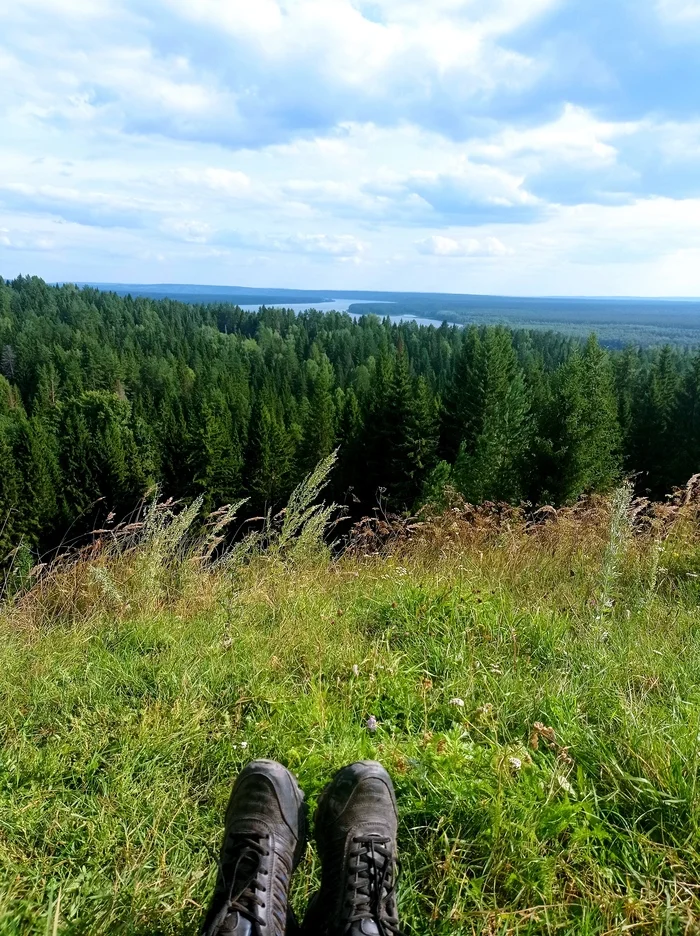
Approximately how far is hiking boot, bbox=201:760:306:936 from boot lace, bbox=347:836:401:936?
242 millimetres

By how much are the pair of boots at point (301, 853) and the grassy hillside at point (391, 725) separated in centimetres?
14

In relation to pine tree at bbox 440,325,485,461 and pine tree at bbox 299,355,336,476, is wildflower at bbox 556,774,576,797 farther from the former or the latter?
pine tree at bbox 299,355,336,476

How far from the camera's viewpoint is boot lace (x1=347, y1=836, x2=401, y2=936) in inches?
70.2

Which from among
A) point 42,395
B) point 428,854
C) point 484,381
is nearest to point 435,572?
point 428,854

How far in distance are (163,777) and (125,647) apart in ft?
3.55

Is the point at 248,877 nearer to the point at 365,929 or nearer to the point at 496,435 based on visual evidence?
the point at 365,929

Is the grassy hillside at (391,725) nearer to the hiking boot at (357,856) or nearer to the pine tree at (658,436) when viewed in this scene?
the hiking boot at (357,856)

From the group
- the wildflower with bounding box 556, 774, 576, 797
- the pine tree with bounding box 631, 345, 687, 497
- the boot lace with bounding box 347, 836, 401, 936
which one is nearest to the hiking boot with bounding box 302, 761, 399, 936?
the boot lace with bounding box 347, 836, 401, 936

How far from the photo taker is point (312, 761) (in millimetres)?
2404

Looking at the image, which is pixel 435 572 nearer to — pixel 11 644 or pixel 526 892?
pixel 526 892

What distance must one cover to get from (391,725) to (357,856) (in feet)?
2.46

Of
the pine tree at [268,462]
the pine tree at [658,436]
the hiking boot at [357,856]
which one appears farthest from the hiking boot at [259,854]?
the pine tree at [268,462]

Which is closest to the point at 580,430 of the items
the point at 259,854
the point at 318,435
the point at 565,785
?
the point at 318,435

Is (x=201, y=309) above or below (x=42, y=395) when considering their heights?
above
